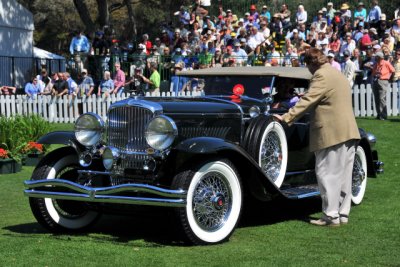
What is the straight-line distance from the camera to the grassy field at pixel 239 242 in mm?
6688

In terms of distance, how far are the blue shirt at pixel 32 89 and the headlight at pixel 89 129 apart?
16716 millimetres

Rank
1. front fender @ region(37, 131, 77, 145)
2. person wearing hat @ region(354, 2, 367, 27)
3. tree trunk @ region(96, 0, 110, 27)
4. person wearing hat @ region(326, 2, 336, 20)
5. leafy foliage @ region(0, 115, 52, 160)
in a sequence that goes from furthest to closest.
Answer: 1. tree trunk @ region(96, 0, 110, 27)
2. person wearing hat @ region(326, 2, 336, 20)
3. person wearing hat @ region(354, 2, 367, 27)
4. leafy foliage @ region(0, 115, 52, 160)
5. front fender @ region(37, 131, 77, 145)

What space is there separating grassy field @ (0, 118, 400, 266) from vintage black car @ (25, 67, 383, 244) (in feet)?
0.89

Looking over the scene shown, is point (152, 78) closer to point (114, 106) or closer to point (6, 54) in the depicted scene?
point (6, 54)

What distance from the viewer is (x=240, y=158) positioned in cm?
779

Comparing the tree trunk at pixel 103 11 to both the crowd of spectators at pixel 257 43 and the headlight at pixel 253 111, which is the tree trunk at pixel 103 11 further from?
the headlight at pixel 253 111

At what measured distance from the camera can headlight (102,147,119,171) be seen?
304 inches

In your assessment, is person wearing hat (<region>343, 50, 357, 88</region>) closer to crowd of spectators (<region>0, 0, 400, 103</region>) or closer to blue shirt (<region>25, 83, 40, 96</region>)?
crowd of spectators (<region>0, 0, 400, 103</region>)

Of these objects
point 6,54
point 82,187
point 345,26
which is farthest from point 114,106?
point 6,54

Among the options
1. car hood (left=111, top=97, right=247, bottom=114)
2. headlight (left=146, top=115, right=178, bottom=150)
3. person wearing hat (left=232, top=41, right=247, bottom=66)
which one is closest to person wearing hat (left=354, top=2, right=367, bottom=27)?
person wearing hat (left=232, top=41, right=247, bottom=66)

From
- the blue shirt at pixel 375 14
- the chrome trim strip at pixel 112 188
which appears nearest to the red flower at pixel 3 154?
the chrome trim strip at pixel 112 188

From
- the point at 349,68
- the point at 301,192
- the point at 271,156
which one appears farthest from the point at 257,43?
the point at 271,156

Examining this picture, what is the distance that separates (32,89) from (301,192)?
1713 centimetres

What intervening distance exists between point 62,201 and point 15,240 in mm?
771
